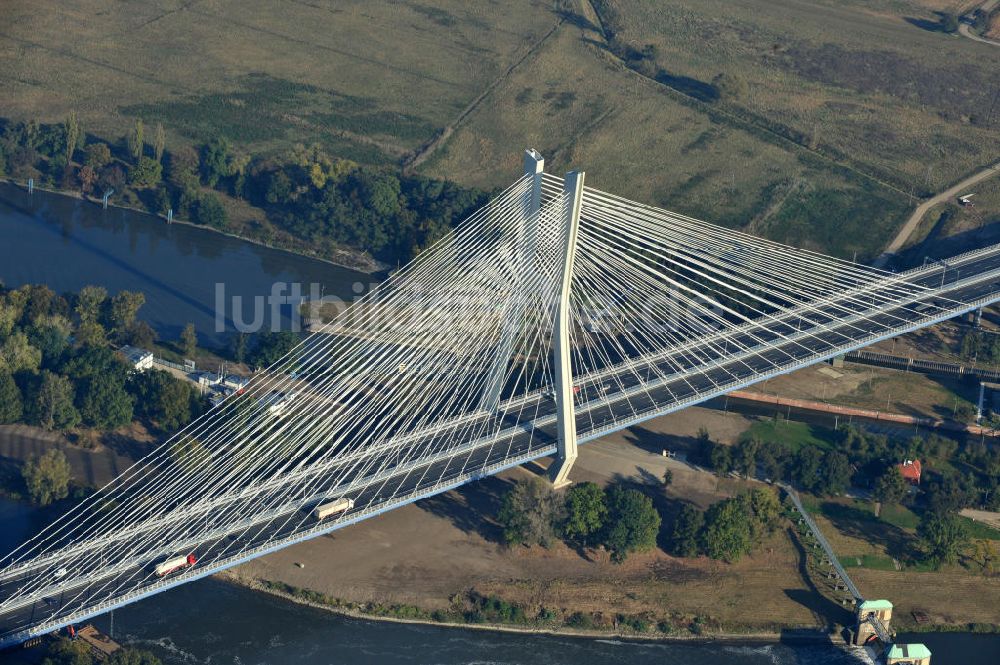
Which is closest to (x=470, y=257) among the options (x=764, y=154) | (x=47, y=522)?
(x=47, y=522)

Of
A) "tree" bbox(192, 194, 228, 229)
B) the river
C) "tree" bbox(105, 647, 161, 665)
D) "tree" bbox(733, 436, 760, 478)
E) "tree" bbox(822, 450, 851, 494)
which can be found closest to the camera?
"tree" bbox(105, 647, 161, 665)

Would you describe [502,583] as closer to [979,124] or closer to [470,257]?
[470,257]

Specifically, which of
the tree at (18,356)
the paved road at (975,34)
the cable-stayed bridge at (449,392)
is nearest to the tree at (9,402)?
the tree at (18,356)

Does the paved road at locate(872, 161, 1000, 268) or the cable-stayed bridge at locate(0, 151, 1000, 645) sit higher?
the paved road at locate(872, 161, 1000, 268)

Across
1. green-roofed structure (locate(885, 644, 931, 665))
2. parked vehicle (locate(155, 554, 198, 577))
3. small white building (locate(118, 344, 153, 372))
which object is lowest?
parked vehicle (locate(155, 554, 198, 577))

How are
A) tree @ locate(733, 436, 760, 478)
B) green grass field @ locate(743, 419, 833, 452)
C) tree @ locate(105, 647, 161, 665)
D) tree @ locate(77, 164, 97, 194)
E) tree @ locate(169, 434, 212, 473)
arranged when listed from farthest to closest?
tree @ locate(77, 164, 97, 194) < green grass field @ locate(743, 419, 833, 452) < tree @ locate(733, 436, 760, 478) < tree @ locate(169, 434, 212, 473) < tree @ locate(105, 647, 161, 665)

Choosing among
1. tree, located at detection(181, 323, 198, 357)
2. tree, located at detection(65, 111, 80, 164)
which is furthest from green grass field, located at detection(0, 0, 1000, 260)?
tree, located at detection(181, 323, 198, 357)

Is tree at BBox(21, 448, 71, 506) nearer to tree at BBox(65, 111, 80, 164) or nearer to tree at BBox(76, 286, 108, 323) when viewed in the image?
tree at BBox(76, 286, 108, 323)
